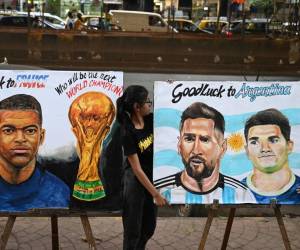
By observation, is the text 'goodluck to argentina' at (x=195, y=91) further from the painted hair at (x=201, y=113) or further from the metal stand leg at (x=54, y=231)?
the metal stand leg at (x=54, y=231)

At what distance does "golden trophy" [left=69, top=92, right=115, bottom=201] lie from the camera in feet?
12.1

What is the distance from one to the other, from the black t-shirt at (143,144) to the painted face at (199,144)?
0.22m

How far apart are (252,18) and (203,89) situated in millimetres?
19009

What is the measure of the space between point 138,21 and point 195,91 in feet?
59.7

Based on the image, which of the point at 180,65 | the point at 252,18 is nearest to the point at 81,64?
the point at 180,65

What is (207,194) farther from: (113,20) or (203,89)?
(113,20)

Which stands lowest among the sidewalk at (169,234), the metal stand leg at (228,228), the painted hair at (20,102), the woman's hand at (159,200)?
the sidewalk at (169,234)

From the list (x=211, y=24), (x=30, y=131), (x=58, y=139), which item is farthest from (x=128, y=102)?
(x=211, y=24)

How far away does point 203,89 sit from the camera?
3.77 meters

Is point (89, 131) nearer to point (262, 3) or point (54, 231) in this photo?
point (54, 231)

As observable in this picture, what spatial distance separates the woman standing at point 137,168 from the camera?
11.9ft

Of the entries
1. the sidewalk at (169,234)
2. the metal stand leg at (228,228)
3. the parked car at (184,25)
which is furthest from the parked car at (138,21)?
the metal stand leg at (228,228)

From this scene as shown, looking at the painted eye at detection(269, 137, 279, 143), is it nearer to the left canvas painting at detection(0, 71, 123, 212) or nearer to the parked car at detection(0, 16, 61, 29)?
the left canvas painting at detection(0, 71, 123, 212)

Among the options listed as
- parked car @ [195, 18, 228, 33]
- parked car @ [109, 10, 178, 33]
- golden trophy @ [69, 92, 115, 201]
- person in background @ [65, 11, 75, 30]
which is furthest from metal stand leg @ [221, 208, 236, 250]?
parked car @ [195, 18, 228, 33]
